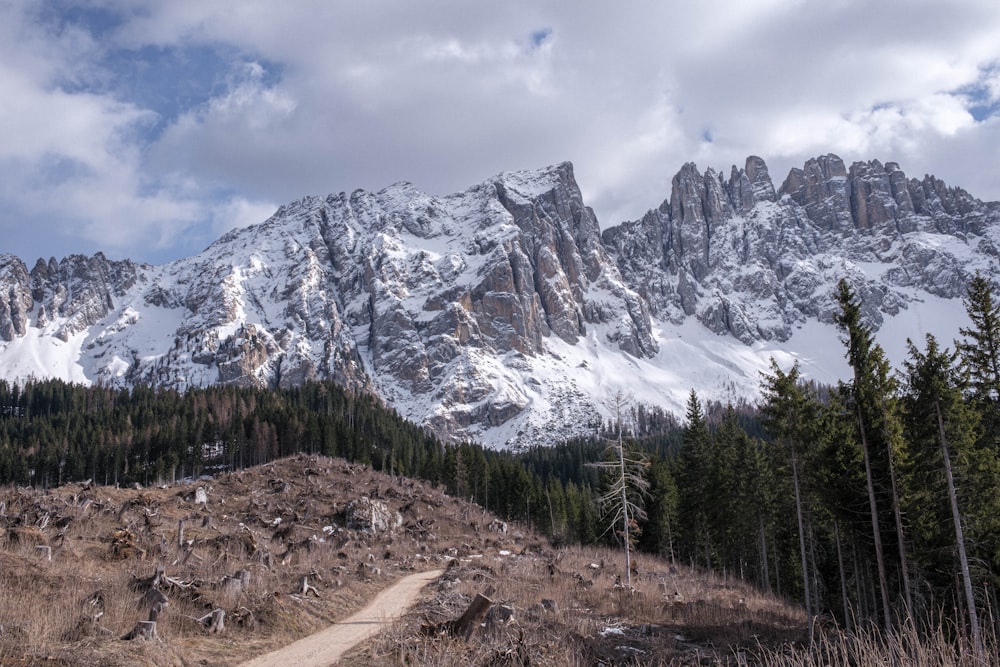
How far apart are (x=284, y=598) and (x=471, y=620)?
4961 mm

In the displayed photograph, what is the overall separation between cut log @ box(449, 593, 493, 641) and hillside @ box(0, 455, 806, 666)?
0.26 meters

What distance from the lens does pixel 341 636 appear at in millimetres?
12891

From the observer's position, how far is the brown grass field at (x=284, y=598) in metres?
9.80

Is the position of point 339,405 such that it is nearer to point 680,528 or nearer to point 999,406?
point 680,528

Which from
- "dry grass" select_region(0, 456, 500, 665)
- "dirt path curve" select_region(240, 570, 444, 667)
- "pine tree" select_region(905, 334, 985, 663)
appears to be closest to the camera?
"dry grass" select_region(0, 456, 500, 665)

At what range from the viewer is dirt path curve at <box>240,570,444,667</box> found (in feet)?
35.5

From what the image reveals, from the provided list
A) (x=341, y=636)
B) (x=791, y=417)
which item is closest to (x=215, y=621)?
(x=341, y=636)

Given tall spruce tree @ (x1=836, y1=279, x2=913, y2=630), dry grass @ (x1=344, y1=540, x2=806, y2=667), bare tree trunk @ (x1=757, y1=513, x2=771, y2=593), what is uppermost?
tall spruce tree @ (x1=836, y1=279, x2=913, y2=630)

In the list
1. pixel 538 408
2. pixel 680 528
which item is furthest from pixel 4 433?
pixel 538 408

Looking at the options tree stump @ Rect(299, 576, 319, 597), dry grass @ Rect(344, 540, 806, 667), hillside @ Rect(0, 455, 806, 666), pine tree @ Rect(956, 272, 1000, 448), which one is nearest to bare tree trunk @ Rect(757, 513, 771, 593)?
hillside @ Rect(0, 455, 806, 666)

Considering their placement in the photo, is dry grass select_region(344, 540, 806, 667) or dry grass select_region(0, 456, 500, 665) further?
dry grass select_region(344, 540, 806, 667)

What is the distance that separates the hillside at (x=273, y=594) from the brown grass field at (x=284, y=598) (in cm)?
5

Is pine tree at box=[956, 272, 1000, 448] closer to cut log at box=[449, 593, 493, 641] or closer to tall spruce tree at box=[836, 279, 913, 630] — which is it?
tall spruce tree at box=[836, 279, 913, 630]

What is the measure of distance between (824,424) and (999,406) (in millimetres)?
6420
